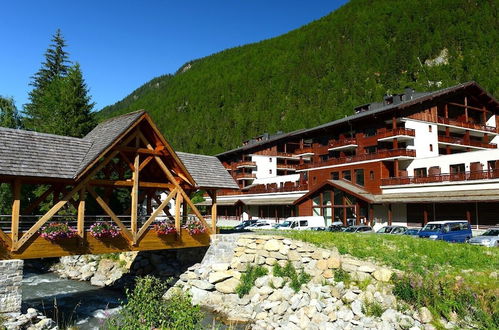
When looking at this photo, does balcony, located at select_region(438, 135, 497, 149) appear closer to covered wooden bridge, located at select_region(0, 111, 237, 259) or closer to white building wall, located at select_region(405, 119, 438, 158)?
white building wall, located at select_region(405, 119, 438, 158)

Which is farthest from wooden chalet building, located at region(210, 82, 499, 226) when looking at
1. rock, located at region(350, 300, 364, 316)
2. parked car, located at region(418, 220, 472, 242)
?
rock, located at region(350, 300, 364, 316)

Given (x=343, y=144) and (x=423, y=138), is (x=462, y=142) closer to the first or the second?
(x=423, y=138)

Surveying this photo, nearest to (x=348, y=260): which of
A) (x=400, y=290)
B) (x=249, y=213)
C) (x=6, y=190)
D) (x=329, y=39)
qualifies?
(x=400, y=290)

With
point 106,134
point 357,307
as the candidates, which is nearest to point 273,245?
point 357,307

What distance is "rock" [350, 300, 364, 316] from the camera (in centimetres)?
1781

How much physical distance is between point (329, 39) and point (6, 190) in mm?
157280

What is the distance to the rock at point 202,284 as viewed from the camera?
76.1 ft

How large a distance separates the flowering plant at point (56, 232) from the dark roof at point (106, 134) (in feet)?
8.57

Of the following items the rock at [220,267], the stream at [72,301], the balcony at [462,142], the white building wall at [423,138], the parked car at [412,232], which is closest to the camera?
the stream at [72,301]

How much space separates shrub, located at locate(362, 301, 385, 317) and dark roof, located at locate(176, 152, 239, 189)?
12.2 m

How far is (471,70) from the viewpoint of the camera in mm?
98250

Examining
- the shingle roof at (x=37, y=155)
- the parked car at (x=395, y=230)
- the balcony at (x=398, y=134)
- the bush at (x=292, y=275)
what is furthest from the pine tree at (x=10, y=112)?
the balcony at (x=398, y=134)

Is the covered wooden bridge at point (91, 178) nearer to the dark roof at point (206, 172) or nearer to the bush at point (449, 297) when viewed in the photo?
the dark roof at point (206, 172)

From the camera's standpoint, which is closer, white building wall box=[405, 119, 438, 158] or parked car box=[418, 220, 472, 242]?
parked car box=[418, 220, 472, 242]
